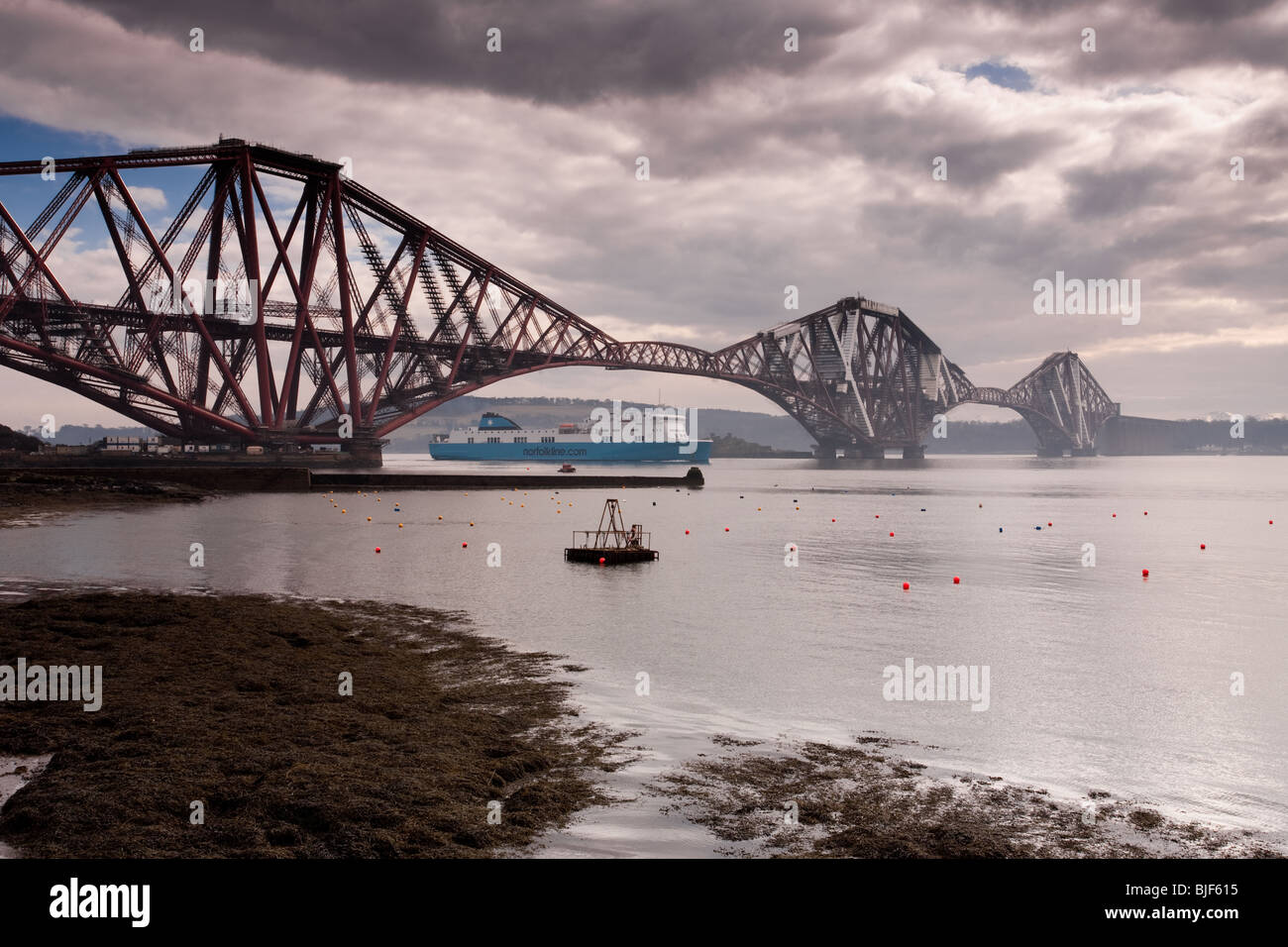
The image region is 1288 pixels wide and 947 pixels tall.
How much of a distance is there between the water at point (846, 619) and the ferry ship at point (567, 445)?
5036 inches

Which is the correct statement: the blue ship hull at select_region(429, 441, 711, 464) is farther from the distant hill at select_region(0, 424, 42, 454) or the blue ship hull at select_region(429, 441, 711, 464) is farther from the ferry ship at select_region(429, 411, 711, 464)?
the distant hill at select_region(0, 424, 42, 454)

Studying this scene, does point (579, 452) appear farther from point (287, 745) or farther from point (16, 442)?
point (287, 745)

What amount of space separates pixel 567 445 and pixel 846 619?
160911 millimetres

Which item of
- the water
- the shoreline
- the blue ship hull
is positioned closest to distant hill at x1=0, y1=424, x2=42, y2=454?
the water

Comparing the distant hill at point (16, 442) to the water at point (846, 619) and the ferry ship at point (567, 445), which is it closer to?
the water at point (846, 619)

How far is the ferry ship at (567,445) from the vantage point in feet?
588

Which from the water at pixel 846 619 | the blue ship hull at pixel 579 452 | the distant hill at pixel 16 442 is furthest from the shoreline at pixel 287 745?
the blue ship hull at pixel 579 452

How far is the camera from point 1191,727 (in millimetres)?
11977

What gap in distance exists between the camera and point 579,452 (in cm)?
17738

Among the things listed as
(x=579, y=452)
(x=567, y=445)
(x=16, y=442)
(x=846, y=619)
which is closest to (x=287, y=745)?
(x=846, y=619)

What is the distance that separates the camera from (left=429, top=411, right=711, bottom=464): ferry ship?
7052 inches
